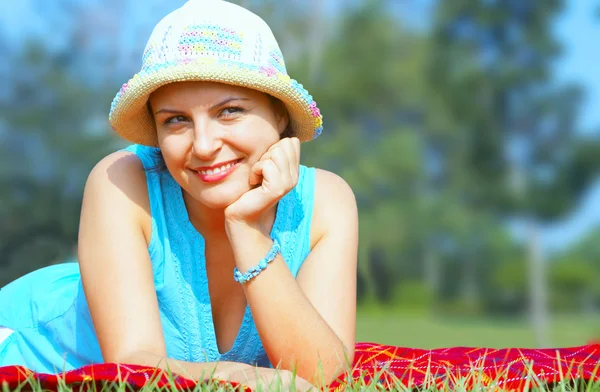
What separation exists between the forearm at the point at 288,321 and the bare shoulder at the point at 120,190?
369mm

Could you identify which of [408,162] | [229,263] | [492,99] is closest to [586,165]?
[492,99]

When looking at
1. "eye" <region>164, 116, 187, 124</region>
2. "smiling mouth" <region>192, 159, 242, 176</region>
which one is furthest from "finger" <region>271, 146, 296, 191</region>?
"eye" <region>164, 116, 187, 124</region>

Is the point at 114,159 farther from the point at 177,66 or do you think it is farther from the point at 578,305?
the point at 578,305

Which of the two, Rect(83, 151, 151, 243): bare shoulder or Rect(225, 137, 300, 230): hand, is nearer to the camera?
Rect(225, 137, 300, 230): hand

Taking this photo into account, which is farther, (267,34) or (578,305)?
(578,305)

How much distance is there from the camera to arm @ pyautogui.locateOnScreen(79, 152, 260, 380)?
186 cm

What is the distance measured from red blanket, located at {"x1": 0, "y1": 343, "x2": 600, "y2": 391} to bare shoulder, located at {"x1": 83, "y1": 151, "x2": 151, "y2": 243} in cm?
58

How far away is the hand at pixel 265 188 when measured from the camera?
1.93m

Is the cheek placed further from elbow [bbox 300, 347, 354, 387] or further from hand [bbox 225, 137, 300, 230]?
elbow [bbox 300, 347, 354, 387]

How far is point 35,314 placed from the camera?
2496 millimetres

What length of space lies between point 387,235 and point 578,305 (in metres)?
3.23

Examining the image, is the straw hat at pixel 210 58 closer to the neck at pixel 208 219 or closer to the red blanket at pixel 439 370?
the neck at pixel 208 219

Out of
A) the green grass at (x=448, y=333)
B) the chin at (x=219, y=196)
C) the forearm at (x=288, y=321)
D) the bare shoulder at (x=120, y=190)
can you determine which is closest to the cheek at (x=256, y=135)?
the chin at (x=219, y=196)

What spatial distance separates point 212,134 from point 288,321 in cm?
52
